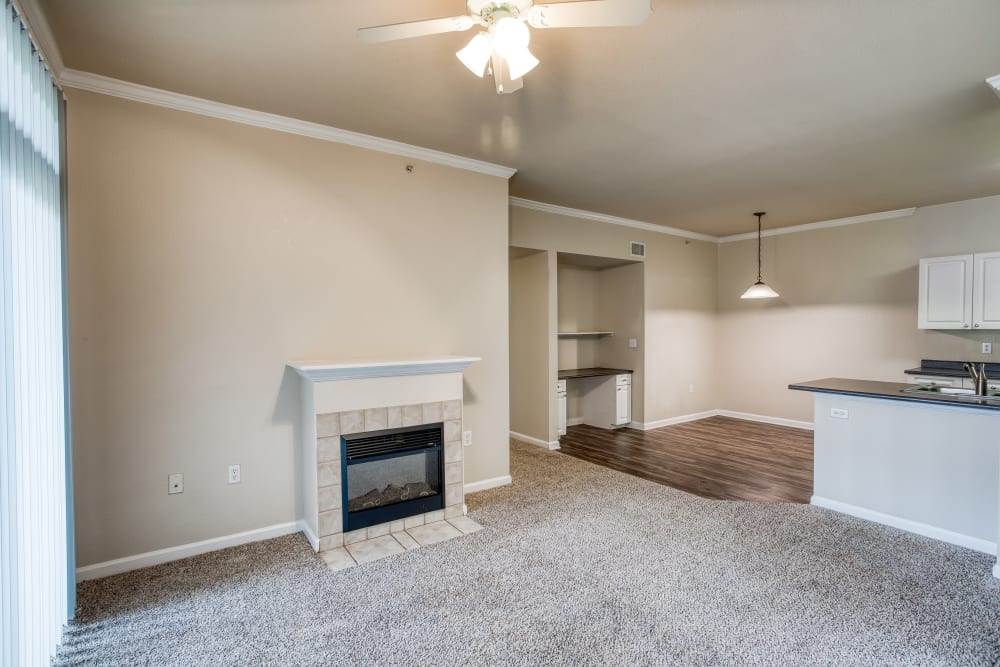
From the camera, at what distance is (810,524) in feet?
10.6

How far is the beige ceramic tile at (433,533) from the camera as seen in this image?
297cm

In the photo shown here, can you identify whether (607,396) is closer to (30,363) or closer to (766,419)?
(766,419)

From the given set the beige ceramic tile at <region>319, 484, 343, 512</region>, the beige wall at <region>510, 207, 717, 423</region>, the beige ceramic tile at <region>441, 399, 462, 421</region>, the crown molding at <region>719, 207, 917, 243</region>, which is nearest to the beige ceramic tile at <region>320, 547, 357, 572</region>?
the beige ceramic tile at <region>319, 484, 343, 512</region>

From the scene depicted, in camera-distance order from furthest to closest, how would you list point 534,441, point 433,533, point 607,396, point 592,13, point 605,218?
point 607,396 → point 605,218 → point 534,441 → point 433,533 → point 592,13

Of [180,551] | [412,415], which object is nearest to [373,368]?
[412,415]

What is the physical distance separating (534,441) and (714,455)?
1911mm

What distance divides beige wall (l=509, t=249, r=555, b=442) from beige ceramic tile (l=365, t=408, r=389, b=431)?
2461mm

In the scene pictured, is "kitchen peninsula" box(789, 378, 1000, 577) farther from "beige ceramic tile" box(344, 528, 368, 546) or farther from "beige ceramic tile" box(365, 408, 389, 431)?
"beige ceramic tile" box(344, 528, 368, 546)

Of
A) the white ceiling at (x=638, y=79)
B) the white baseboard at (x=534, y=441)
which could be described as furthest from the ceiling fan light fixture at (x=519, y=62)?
the white baseboard at (x=534, y=441)

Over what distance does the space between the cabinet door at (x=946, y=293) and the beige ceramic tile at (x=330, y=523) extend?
5808 mm

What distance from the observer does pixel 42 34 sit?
Answer: 2064 mm

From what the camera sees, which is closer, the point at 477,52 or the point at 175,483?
the point at 477,52

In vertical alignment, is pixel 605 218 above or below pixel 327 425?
above

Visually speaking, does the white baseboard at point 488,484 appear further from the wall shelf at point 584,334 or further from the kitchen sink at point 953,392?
the kitchen sink at point 953,392
